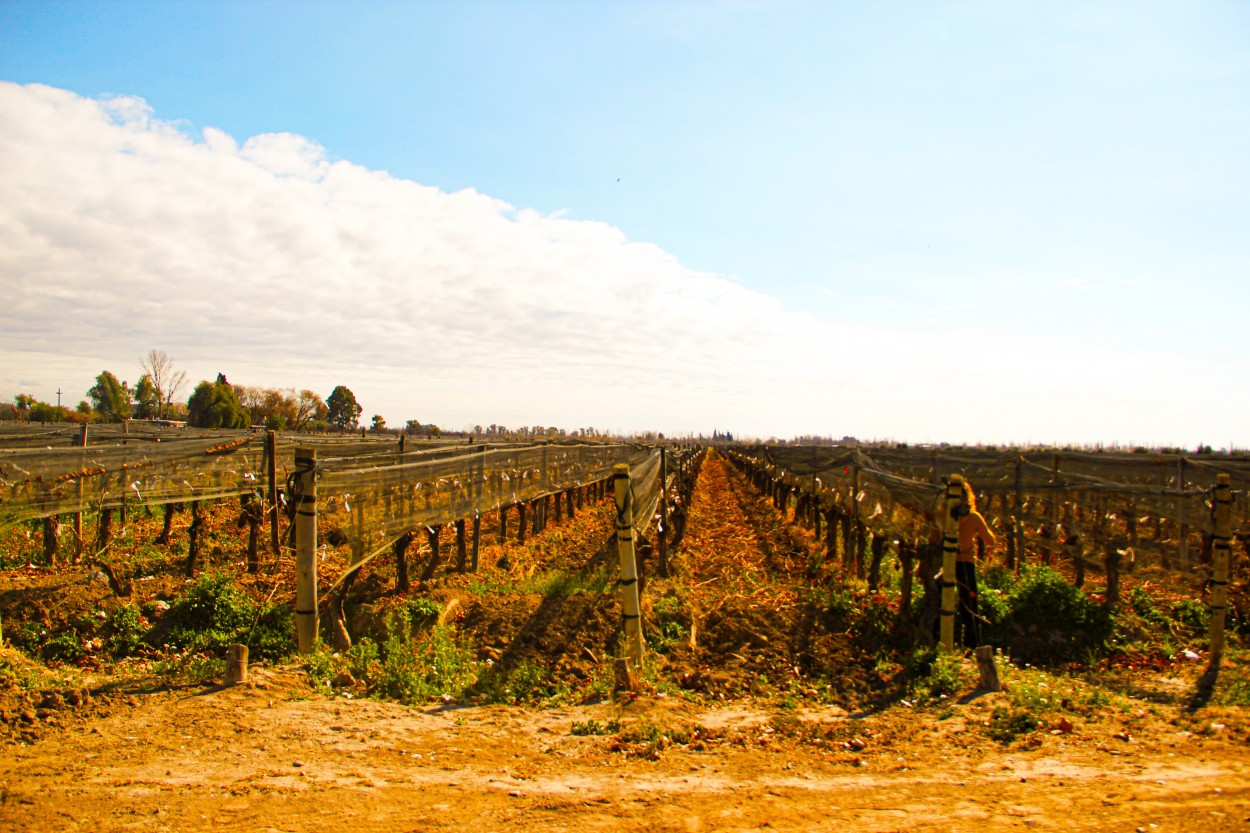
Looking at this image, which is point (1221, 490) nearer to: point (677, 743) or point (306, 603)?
point (677, 743)

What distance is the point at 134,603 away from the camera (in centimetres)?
695

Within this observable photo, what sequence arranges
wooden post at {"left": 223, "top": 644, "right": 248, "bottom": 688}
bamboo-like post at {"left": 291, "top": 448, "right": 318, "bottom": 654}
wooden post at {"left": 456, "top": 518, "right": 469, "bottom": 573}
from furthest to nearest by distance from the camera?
wooden post at {"left": 456, "top": 518, "right": 469, "bottom": 573}, bamboo-like post at {"left": 291, "top": 448, "right": 318, "bottom": 654}, wooden post at {"left": 223, "top": 644, "right": 248, "bottom": 688}

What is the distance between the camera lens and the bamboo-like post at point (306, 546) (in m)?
5.87

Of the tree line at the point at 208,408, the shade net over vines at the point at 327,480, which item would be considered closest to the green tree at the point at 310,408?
the tree line at the point at 208,408

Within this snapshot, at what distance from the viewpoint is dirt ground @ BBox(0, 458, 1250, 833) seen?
11.2 ft

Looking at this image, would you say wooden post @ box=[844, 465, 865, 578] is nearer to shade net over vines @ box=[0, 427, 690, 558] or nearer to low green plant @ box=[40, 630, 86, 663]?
shade net over vines @ box=[0, 427, 690, 558]

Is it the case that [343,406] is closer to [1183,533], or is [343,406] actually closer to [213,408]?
[213,408]

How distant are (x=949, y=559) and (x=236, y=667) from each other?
6004 millimetres

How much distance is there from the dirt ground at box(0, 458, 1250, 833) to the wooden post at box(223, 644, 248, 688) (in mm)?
88

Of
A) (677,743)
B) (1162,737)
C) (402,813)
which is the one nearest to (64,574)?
(402,813)

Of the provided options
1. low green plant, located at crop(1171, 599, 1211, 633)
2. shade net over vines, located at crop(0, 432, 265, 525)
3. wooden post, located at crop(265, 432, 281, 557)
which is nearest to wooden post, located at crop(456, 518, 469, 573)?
wooden post, located at crop(265, 432, 281, 557)

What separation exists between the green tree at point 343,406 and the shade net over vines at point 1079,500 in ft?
236

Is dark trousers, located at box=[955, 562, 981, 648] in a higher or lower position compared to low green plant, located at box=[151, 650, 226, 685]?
higher

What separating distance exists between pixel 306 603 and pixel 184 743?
6.05 ft
